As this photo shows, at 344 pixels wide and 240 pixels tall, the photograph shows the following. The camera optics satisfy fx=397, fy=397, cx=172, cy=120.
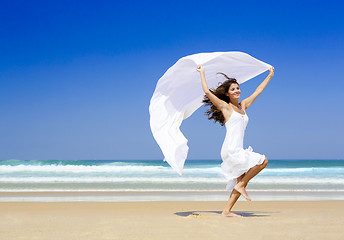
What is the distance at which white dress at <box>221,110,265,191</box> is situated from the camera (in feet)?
19.0

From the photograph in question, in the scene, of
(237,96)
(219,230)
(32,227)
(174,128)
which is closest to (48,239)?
(32,227)

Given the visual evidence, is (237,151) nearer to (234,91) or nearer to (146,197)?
(234,91)

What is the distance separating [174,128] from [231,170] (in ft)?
3.76

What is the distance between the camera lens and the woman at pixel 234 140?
19.1ft

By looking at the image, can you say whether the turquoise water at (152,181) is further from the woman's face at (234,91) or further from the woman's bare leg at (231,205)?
the woman's face at (234,91)

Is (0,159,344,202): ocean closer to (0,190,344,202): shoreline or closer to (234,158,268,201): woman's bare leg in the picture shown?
(0,190,344,202): shoreline

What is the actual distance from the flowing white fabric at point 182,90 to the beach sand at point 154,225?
1140mm

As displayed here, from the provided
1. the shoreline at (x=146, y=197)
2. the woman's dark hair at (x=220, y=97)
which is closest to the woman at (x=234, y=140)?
the woman's dark hair at (x=220, y=97)

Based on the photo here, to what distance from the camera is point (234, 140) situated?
584 centimetres

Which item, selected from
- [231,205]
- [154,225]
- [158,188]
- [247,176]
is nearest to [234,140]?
[247,176]

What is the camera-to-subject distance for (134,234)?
15.3ft

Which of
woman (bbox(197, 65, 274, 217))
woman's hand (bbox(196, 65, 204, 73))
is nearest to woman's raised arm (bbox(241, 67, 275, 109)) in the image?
woman (bbox(197, 65, 274, 217))

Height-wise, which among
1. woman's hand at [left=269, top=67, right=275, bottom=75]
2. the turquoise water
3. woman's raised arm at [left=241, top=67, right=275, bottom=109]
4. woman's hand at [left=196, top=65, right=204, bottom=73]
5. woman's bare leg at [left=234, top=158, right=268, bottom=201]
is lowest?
the turquoise water

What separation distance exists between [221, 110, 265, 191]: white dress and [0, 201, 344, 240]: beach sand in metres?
0.75
